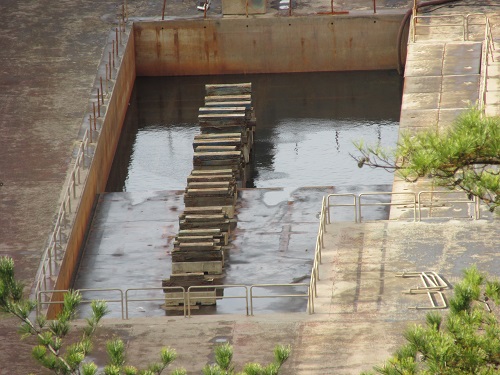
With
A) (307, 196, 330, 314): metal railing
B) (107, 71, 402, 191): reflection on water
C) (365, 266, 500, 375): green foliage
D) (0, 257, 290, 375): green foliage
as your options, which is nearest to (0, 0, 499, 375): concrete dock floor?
(307, 196, 330, 314): metal railing

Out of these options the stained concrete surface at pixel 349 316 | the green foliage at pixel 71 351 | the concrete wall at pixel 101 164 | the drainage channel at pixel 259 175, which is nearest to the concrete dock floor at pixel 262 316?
the stained concrete surface at pixel 349 316

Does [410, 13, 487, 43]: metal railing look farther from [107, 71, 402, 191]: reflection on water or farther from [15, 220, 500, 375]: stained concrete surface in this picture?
[15, 220, 500, 375]: stained concrete surface

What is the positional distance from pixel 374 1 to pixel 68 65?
10330 mm

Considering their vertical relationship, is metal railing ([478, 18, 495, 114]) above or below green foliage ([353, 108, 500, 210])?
above

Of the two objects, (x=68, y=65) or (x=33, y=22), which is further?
(x=33, y=22)

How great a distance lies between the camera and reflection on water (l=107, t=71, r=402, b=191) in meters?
38.0

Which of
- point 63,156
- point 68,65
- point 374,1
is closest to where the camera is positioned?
point 63,156

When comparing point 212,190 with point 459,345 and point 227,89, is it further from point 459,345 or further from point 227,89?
point 459,345

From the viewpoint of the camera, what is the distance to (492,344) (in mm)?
12914

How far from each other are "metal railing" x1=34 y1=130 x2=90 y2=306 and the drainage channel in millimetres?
1201

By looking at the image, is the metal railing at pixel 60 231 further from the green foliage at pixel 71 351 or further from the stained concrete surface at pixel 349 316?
the green foliage at pixel 71 351

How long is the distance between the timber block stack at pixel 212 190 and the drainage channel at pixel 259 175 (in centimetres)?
48

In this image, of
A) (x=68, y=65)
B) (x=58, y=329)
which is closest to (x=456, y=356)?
(x=58, y=329)

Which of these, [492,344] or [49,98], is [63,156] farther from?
[492,344]
